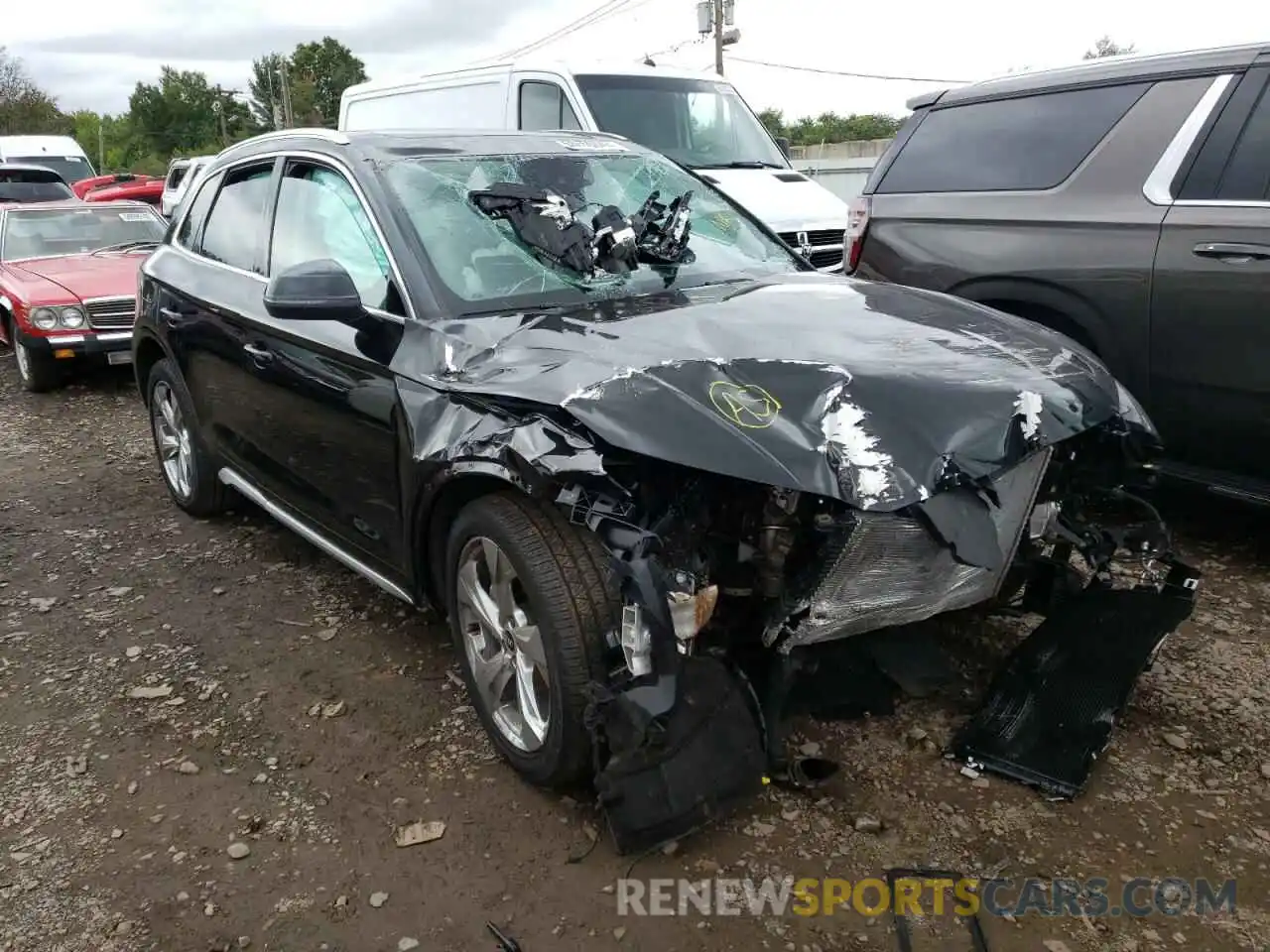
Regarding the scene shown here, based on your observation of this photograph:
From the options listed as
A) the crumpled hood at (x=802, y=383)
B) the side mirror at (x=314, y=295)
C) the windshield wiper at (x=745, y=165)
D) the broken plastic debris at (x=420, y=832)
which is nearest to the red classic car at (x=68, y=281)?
the windshield wiper at (x=745, y=165)

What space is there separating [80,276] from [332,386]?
646 centimetres

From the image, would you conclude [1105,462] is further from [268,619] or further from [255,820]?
[268,619]

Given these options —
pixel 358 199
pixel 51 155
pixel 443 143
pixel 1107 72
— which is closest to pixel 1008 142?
pixel 1107 72

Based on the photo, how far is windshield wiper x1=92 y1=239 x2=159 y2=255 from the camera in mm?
9288

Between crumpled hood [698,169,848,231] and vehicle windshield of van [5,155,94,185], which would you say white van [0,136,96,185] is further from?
crumpled hood [698,169,848,231]

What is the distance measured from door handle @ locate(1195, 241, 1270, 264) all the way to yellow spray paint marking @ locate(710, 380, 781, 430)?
2.43m

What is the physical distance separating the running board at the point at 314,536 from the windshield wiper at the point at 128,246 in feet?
19.0

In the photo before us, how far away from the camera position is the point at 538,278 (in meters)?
3.26

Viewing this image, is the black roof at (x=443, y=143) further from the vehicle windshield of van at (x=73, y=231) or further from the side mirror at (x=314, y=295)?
the vehicle windshield of van at (x=73, y=231)

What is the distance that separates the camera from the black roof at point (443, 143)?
361 cm

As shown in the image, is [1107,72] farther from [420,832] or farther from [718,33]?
[718,33]

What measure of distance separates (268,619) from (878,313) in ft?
8.74

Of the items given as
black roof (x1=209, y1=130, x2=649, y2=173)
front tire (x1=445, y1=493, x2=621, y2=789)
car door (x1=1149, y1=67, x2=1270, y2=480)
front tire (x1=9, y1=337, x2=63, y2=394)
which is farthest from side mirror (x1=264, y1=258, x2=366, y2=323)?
front tire (x1=9, y1=337, x2=63, y2=394)

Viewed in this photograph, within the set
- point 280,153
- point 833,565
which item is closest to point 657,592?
point 833,565
